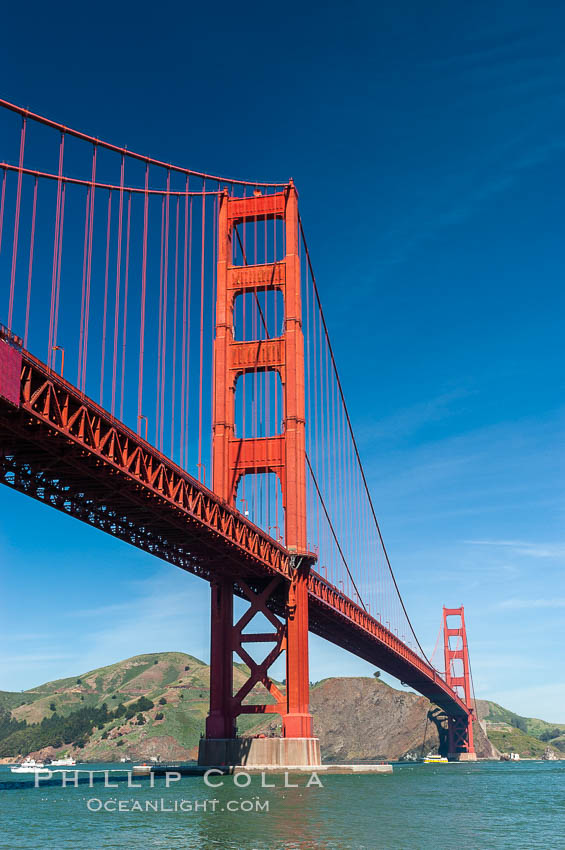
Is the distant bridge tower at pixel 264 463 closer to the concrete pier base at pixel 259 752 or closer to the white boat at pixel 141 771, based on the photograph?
the concrete pier base at pixel 259 752

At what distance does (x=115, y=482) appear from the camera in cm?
3872

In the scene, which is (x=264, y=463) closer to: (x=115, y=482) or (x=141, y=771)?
(x=115, y=482)

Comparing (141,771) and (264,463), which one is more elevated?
(264,463)

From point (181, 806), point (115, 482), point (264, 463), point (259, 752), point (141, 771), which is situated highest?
point (264, 463)

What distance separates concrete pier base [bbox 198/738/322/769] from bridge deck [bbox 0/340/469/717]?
930cm

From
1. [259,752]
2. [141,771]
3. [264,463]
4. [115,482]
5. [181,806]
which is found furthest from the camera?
[141,771]

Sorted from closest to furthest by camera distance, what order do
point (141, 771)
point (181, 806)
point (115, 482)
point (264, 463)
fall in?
point (181, 806)
point (115, 482)
point (264, 463)
point (141, 771)

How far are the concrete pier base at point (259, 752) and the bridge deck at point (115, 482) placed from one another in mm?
9296

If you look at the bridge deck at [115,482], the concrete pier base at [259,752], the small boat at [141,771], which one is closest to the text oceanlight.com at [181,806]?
the bridge deck at [115,482]

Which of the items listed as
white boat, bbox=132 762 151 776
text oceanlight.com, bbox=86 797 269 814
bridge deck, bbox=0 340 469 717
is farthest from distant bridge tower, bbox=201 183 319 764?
text oceanlight.com, bbox=86 797 269 814

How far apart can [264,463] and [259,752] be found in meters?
16.8

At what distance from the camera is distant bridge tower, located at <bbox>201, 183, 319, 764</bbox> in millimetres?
58375

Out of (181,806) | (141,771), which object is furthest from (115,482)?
(141,771)

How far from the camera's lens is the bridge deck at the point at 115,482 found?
31750mm
